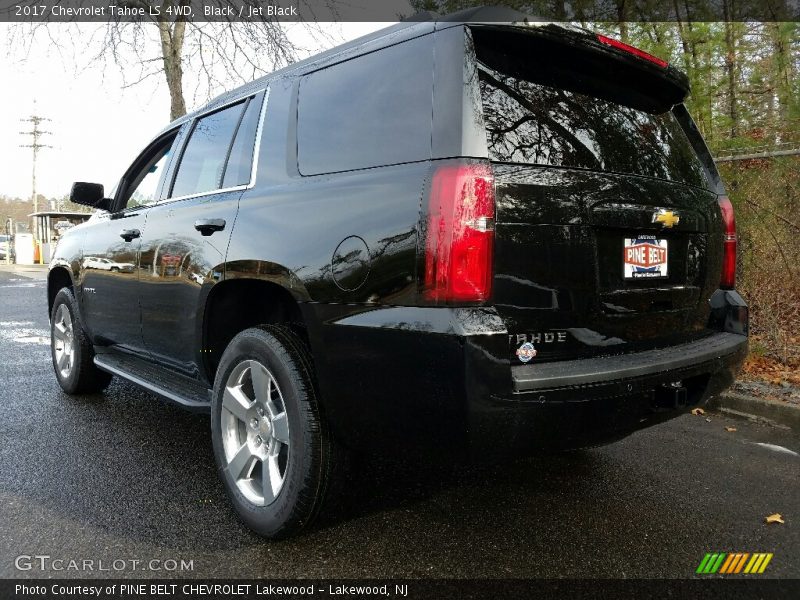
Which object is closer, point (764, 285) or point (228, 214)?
point (228, 214)

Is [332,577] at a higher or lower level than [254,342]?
lower

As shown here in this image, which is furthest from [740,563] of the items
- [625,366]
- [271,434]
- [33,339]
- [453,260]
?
[33,339]

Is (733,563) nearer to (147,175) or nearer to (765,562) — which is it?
(765,562)

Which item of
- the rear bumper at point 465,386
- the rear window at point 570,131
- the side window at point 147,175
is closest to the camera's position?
the rear bumper at point 465,386

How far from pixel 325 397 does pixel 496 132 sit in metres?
1.13

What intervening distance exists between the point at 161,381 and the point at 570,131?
8.13 ft

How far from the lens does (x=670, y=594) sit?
88.1 inches

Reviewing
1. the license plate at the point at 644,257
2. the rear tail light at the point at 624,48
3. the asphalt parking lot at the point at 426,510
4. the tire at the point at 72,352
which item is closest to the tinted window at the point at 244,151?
the asphalt parking lot at the point at 426,510

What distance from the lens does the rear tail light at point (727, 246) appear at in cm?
304

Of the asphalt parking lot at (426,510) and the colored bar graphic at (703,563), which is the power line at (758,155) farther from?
the colored bar graphic at (703,563)

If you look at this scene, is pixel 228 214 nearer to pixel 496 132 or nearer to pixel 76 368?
pixel 496 132

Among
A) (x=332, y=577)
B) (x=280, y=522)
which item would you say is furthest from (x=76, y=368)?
(x=332, y=577)

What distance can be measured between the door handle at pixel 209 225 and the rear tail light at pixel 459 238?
132 cm

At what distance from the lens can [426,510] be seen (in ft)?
9.50
